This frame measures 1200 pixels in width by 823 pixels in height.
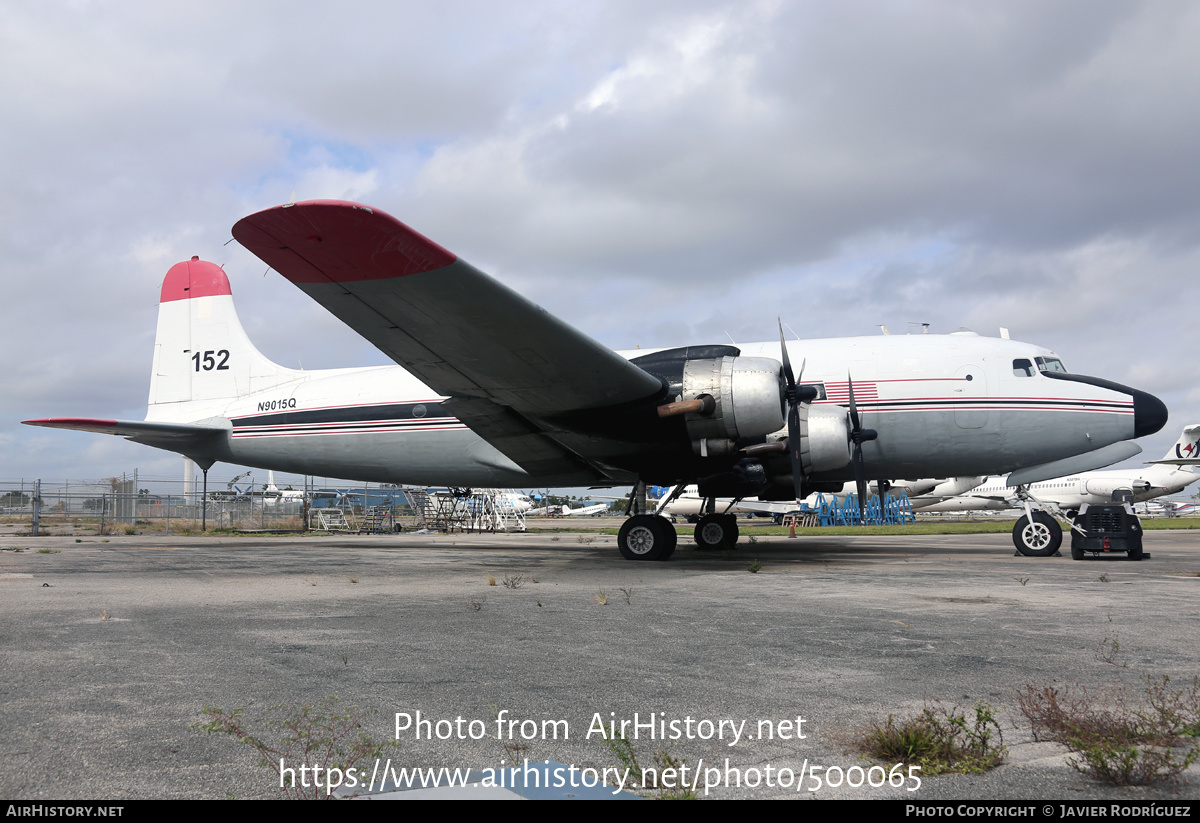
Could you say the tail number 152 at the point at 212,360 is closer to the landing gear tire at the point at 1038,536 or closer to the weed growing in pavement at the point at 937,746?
the landing gear tire at the point at 1038,536

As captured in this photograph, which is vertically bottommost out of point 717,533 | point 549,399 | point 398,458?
point 717,533

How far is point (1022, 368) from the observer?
14727 mm

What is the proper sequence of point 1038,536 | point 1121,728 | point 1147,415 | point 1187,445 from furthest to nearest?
point 1187,445, point 1038,536, point 1147,415, point 1121,728

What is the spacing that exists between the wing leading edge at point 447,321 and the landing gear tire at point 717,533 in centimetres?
596

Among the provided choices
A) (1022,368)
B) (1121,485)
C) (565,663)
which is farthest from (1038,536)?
(1121,485)

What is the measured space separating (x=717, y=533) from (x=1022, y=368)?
7.39 meters

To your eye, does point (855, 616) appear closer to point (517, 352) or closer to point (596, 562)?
point (517, 352)

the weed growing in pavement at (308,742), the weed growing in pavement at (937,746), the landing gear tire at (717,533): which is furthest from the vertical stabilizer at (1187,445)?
the weed growing in pavement at (308,742)

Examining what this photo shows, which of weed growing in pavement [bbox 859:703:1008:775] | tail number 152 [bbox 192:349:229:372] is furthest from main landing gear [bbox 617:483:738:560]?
tail number 152 [bbox 192:349:229:372]

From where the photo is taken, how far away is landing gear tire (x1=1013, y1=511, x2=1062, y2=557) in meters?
14.8

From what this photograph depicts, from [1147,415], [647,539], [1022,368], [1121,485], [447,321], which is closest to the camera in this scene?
[447,321]

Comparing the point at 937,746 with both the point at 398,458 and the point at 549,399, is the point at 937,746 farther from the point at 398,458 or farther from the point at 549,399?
the point at 398,458

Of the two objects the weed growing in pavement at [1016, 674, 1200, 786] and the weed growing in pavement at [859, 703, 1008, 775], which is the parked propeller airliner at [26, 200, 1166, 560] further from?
the weed growing in pavement at [1016, 674, 1200, 786]

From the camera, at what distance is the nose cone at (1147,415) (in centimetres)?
1424
